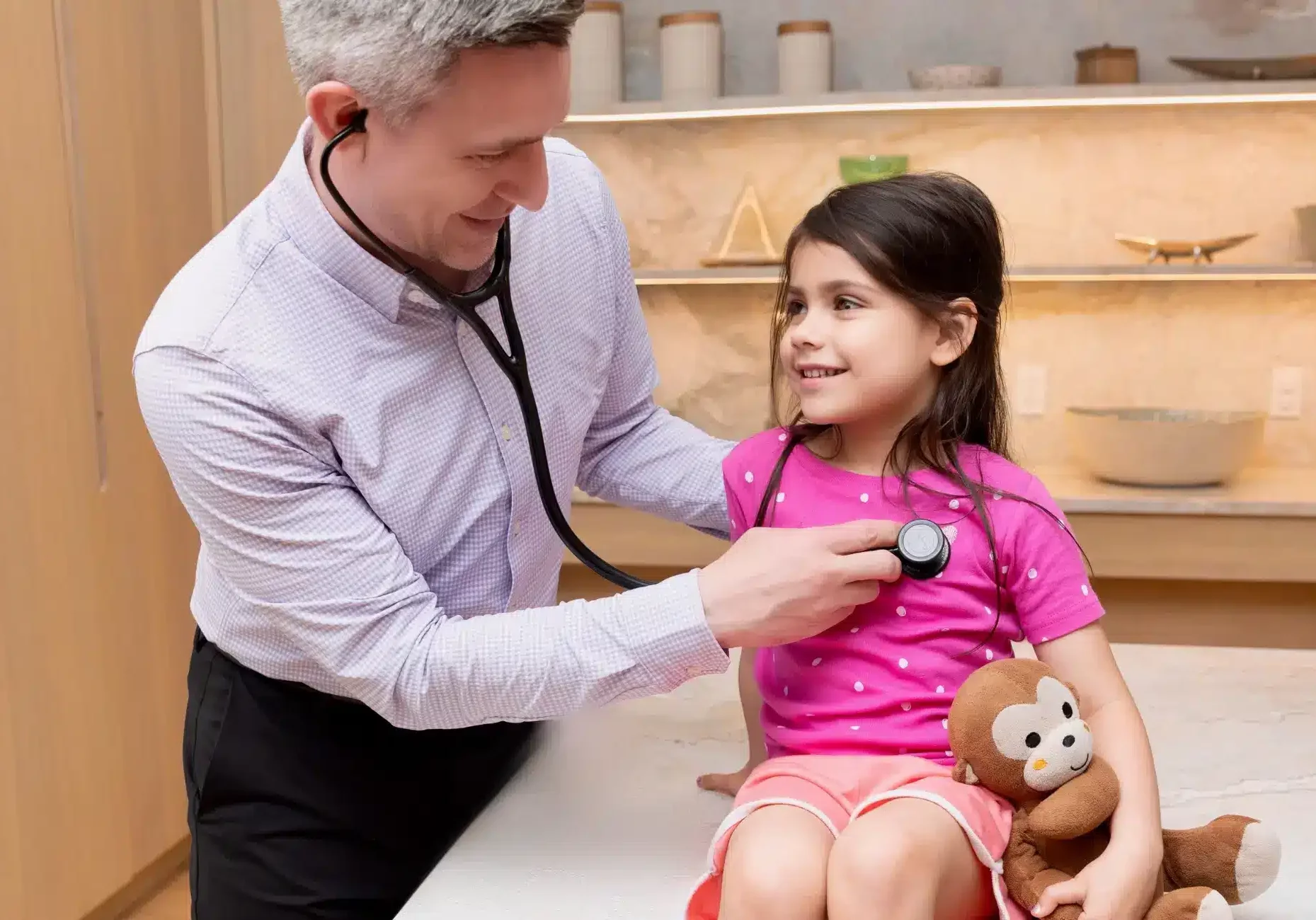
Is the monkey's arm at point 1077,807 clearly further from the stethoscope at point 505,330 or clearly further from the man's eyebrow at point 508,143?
the man's eyebrow at point 508,143

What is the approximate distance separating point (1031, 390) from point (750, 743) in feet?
6.91

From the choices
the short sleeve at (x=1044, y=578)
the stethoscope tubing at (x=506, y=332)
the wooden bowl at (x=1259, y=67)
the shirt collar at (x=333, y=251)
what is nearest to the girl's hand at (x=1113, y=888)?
the short sleeve at (x=1044, y=578)

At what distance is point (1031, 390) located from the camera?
311 cm

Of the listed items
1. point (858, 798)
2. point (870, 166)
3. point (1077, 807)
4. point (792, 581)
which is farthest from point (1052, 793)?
point (870, 166)

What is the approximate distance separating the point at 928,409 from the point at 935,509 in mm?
113

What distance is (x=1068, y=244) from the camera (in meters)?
3.04

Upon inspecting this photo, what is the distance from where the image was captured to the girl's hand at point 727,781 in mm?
1219

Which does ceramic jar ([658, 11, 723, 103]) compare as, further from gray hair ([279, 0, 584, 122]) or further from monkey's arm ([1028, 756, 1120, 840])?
monkey's arm ([1028, 756, 1120, 840])

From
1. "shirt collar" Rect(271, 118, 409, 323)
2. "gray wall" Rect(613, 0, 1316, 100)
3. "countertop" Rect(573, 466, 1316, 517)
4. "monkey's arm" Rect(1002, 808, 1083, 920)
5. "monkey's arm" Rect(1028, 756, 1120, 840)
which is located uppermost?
"gray wall" Rect(613, 0, 1316, 100)

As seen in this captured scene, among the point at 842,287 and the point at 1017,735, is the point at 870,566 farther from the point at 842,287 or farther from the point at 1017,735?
the point at 842,287

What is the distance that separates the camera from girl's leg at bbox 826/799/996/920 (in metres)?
0.88

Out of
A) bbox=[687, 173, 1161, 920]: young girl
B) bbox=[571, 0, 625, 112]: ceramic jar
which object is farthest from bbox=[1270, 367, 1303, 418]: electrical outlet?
bbox=[687, 173, 1161, 920]: young girl

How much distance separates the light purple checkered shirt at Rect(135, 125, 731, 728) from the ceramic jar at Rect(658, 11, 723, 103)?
1788mm

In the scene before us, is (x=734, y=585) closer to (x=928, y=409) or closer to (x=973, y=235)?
(x=928, y=409)
